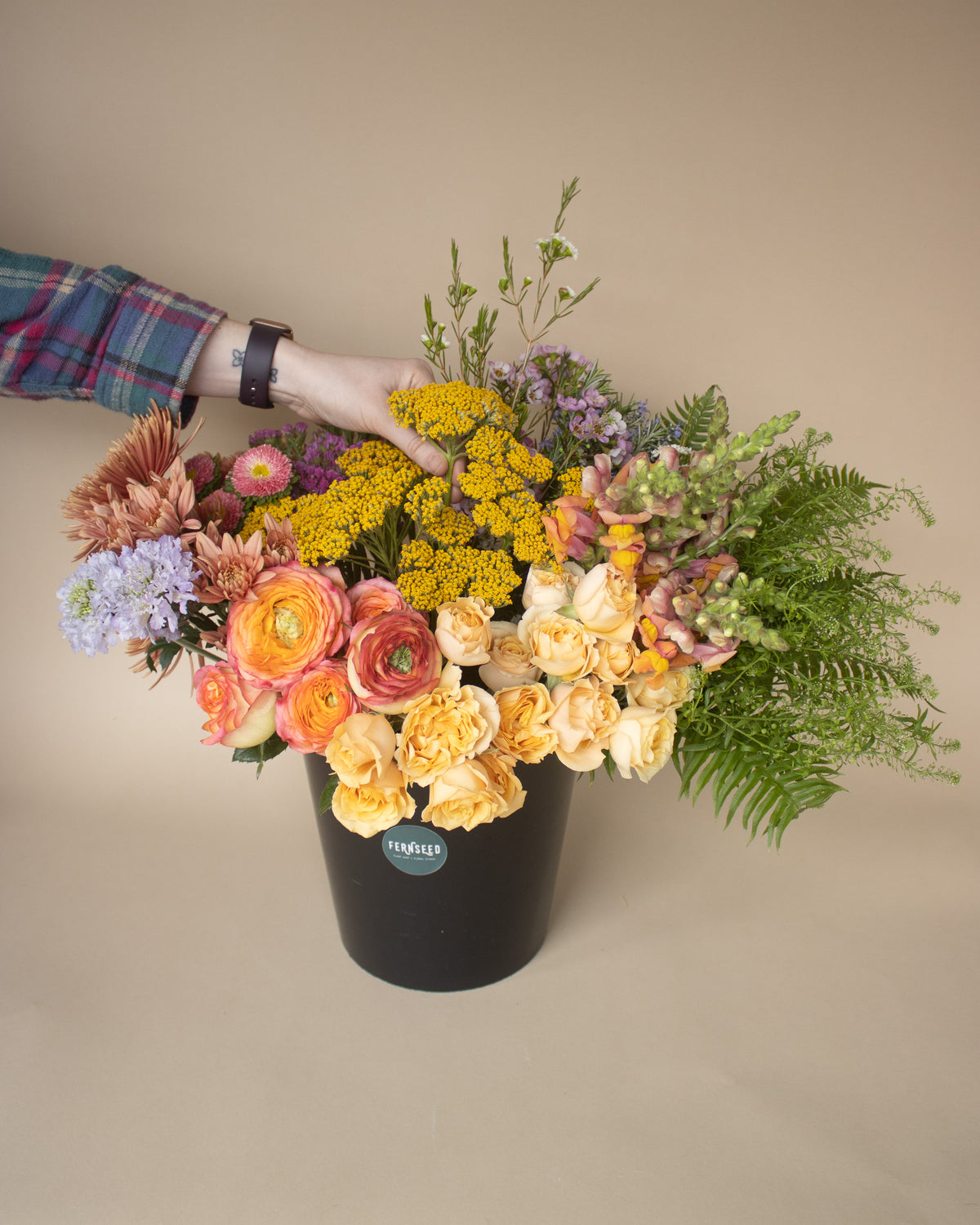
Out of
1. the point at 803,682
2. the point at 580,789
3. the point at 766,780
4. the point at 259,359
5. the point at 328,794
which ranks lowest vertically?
the point at 580,789

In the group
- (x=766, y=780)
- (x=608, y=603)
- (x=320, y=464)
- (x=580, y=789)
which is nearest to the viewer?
(x=608, y=603)

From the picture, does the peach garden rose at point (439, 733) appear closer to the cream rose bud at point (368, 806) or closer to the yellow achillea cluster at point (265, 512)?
the cream rose bud at point (368, 806)

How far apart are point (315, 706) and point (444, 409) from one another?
14.6 inches

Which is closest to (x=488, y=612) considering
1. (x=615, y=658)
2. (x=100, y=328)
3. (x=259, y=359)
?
(x=615, y=658)

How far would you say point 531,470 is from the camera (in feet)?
3.45

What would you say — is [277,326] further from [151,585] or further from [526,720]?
[526,720]

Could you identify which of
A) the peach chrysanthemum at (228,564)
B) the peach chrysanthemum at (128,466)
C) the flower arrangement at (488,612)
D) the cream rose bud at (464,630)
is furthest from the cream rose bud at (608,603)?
the peach chrysanthemum at (128,466)

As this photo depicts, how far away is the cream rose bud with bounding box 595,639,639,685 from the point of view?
100 cm

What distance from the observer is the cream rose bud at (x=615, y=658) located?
3.27 feet

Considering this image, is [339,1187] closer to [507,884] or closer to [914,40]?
[507,884]

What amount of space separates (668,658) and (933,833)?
107cm

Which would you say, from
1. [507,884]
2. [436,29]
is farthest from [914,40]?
[507,884]

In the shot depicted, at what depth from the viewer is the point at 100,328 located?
1220mm

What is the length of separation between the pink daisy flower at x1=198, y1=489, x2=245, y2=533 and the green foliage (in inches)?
23.8
